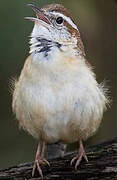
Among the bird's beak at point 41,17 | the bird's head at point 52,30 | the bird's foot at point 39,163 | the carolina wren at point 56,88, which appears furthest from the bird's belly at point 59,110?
the bird's beak at point 41,17

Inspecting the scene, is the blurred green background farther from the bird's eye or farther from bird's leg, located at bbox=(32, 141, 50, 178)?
bird's leg, located at bbox=(32, 141, 50, 178)

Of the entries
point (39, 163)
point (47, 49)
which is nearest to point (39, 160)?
point (39, 163)

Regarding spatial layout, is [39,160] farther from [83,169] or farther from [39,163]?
[83,169]

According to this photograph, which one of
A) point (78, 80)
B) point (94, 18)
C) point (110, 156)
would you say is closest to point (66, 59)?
point (78, 80)

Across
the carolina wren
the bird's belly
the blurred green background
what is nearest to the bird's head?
the carolina wren

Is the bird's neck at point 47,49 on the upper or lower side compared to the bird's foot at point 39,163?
upper

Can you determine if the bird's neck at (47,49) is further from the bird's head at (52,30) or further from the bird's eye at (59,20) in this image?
the bird's eye at (59,20)

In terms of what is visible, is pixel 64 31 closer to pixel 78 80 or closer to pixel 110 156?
pixel 78 80
